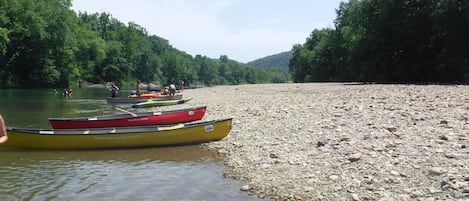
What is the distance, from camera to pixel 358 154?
31.6 ft

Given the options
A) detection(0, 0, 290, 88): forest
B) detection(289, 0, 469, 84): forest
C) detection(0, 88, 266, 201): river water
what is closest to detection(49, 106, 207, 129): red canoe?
detection(0, 88, 266, 201): river water

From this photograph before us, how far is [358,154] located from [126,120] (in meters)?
10.3

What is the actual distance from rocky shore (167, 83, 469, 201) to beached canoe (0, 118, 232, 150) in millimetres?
932

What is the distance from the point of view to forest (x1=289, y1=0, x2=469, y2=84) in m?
40.2

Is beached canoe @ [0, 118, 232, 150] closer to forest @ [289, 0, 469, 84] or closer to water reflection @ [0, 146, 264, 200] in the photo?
water reflection @ [0, 146, 264, 200]

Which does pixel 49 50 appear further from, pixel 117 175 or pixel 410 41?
pixel 117 175

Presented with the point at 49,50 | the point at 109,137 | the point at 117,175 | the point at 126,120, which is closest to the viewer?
the point at 117,175

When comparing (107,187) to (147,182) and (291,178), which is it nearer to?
(147,182)

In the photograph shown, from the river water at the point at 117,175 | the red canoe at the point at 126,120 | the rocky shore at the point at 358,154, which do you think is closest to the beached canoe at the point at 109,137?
the river water at the point at 117,175

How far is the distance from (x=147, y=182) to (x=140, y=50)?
12402cm

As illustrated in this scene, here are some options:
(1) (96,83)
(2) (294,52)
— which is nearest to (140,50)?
(1) (96,83)

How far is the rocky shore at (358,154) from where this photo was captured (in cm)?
773

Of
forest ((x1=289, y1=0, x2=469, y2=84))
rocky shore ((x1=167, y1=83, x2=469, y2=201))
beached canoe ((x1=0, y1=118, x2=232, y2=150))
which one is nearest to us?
rocky shore ((x1=167, y1=83, x2=469, y2=201))

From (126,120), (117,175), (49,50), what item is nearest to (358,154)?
(117,175)
